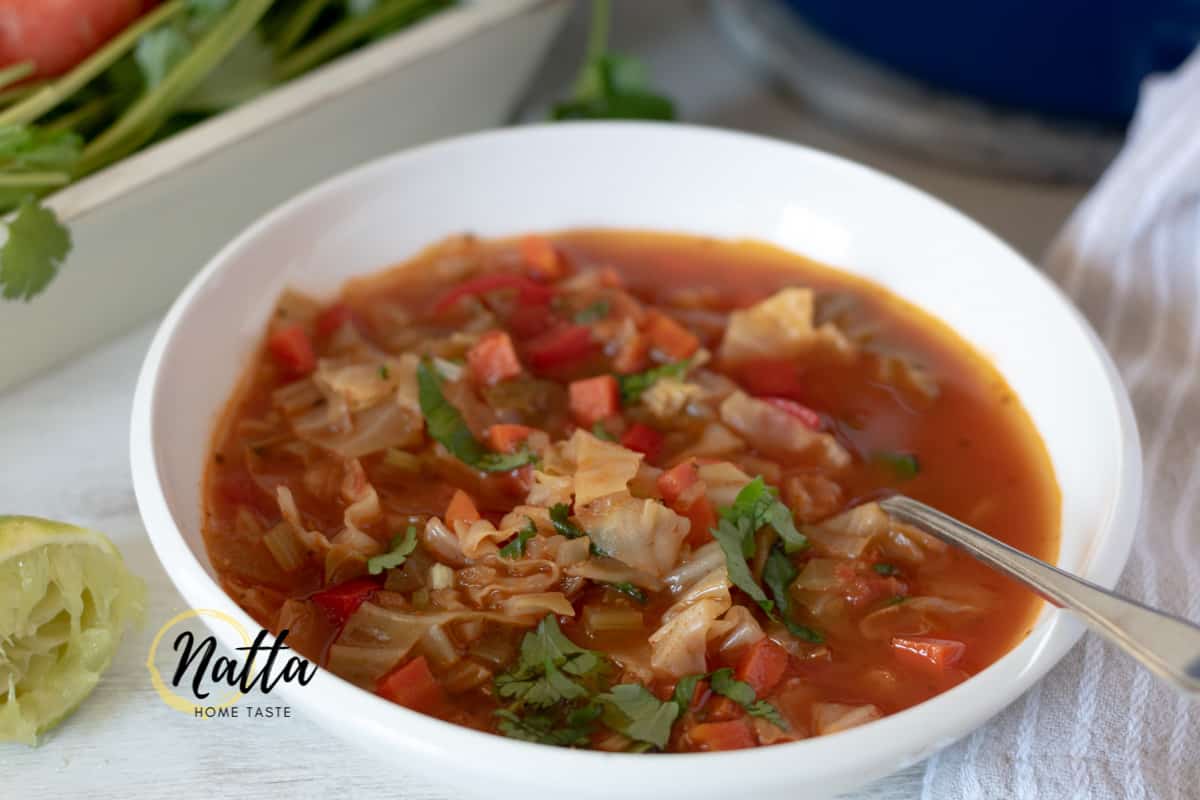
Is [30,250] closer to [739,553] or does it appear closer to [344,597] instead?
[344,597]

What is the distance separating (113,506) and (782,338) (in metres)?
1.49

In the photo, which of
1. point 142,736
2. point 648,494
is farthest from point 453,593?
point 142,736

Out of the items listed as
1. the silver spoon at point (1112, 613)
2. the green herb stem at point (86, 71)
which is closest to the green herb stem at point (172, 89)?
the green herb stem at point (86, 71)

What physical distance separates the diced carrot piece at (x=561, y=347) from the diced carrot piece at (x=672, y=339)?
14 centimetres

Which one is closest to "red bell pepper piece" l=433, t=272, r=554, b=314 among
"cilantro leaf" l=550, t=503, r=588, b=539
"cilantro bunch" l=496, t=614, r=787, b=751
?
"cilantro leaf" l=550, t=503, r=588, b=539

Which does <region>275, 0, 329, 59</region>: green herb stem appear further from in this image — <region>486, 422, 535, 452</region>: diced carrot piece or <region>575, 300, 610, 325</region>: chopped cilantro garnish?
<region>486, 422, 535, 452</region>: diced carrot piece

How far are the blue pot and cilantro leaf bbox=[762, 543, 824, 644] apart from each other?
1866 millimetres

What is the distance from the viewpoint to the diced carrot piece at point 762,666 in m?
2.04

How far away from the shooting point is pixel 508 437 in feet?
8.11

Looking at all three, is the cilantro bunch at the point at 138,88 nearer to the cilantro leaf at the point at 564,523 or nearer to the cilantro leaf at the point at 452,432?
the cilantro leaf at the point at 452,432

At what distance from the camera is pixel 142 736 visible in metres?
2.18

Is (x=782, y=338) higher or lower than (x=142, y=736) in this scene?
lower

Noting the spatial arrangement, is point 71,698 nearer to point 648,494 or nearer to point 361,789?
point 361,789

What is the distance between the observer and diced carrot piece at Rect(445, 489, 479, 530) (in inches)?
89.7
